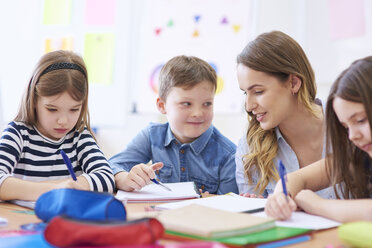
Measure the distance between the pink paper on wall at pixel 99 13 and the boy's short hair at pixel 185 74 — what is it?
140cm

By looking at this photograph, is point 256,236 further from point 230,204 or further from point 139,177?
point 139,177

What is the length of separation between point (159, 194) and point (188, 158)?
1.54ft

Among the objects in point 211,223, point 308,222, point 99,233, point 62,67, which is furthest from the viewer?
point 62,67

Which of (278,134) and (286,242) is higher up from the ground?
(278,134)

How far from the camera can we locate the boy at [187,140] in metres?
1.66

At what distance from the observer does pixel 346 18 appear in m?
2.56

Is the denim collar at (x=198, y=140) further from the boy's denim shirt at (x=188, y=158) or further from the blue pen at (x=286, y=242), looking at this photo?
the blue pen at (x=286, y=242)

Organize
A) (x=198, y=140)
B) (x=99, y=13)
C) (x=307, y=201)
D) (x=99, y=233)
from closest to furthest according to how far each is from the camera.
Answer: (x=99, y=233) → (x=307, y=201) → (x=198, y=140) → (x=99, y=13)

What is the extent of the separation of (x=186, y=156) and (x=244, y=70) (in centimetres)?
43

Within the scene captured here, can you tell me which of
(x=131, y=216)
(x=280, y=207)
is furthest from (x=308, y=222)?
(x=131, y=216)

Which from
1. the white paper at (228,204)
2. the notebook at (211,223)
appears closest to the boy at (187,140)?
the white paper at (228,204)

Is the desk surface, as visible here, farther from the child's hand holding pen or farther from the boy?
the boy

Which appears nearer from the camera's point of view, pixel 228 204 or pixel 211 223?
pixel 211 223

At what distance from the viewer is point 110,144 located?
9.79 ft
